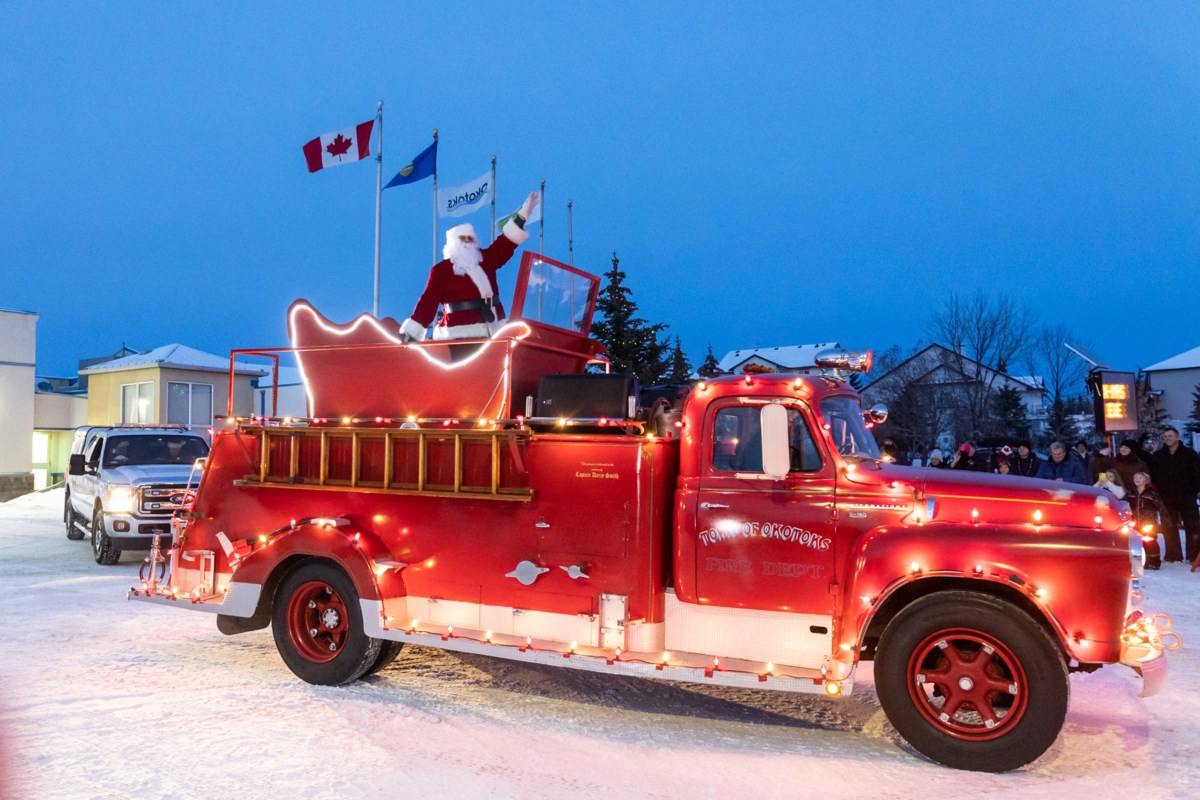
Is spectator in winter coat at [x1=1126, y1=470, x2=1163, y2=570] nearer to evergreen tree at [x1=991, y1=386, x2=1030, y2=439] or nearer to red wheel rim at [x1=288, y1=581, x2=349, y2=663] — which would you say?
red wheel rim at [x1=288, y1=581, x2=349, y2=663]

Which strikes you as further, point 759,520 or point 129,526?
point 129,526

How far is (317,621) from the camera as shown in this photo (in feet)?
21.9

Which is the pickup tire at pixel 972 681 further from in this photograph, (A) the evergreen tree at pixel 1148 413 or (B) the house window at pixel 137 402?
(A) the evergreen tree at pixel 1148 413

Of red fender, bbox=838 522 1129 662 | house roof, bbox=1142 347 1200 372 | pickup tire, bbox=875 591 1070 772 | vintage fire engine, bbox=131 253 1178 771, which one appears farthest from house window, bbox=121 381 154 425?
house roof, bbox=1142 347 1200 372

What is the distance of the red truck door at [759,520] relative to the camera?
5227mm

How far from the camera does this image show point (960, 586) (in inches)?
195

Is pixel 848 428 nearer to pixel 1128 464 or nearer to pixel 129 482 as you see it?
pixel 1128 464

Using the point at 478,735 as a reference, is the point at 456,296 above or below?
above

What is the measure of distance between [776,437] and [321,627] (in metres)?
3.80

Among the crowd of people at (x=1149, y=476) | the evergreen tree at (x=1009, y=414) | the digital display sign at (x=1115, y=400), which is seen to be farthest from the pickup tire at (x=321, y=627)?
the evergreen tree at (x=1009, y=414)

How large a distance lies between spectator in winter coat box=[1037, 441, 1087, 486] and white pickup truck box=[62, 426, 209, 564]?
10932mm

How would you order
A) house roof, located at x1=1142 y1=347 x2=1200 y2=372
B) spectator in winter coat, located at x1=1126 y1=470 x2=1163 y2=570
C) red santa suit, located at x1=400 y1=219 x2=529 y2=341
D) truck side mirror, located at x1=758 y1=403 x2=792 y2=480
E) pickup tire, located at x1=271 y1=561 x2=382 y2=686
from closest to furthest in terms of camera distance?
1. truck side mirror, located at x1=758 y1=403 x2=792 y2=480
2. pickup tire, located at x1=271 y1=561 x2=382 y2=686
3. red santa suit, located at x1=400 y1=219 x2=529 y2=341
4. spectator in winter coat, located at x1=1126 y1=470 x2=1163 y2=570
5. house roof, located at x1=1142 y1=347 x2=1200 y2=372

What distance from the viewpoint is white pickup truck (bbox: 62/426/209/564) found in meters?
12.3

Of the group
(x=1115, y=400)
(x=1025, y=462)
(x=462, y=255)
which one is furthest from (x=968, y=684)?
(x=1115, y=400)
